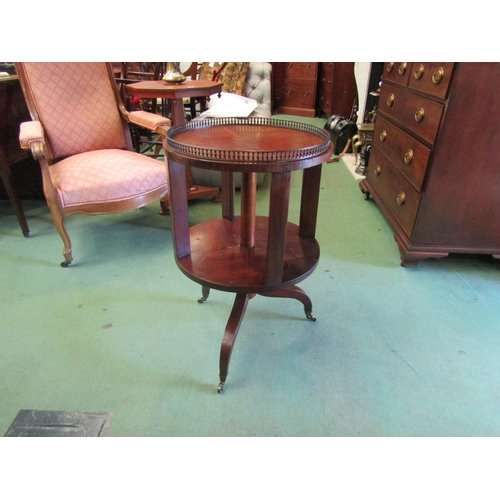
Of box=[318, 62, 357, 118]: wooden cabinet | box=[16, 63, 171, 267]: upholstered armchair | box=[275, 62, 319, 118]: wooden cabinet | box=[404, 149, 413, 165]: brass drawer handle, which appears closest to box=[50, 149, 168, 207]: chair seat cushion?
box=[16, 63, 171, 267]: upholstered armchair

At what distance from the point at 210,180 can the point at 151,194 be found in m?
0.74

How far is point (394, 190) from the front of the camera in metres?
1.91

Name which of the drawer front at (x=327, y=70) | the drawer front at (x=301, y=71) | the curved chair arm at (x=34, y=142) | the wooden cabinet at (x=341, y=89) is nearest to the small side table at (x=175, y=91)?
the curved chair arm at (x=34, y=142)

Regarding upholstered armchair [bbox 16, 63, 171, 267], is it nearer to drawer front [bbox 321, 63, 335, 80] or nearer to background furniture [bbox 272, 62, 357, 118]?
background furniture [bbox 272, 62, 357, 118]

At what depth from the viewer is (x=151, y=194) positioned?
1732 mm

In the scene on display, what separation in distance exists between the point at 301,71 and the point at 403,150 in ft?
12.7

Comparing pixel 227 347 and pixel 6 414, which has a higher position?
pixel 227 347

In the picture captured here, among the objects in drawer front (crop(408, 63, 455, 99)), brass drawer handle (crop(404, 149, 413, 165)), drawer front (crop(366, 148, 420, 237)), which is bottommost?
drawer front (crop(366, 148, 420, 237))

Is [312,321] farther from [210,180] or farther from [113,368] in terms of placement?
[210,180]

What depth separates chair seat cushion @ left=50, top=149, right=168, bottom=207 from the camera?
1571mm

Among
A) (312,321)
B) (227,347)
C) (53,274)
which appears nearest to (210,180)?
(53,274)

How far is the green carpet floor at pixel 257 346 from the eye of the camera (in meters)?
1.04

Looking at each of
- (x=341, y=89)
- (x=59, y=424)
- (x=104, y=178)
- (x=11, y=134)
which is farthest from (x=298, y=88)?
(x=59, y=424)

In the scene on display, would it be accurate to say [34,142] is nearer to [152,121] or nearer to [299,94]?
[152,121]
